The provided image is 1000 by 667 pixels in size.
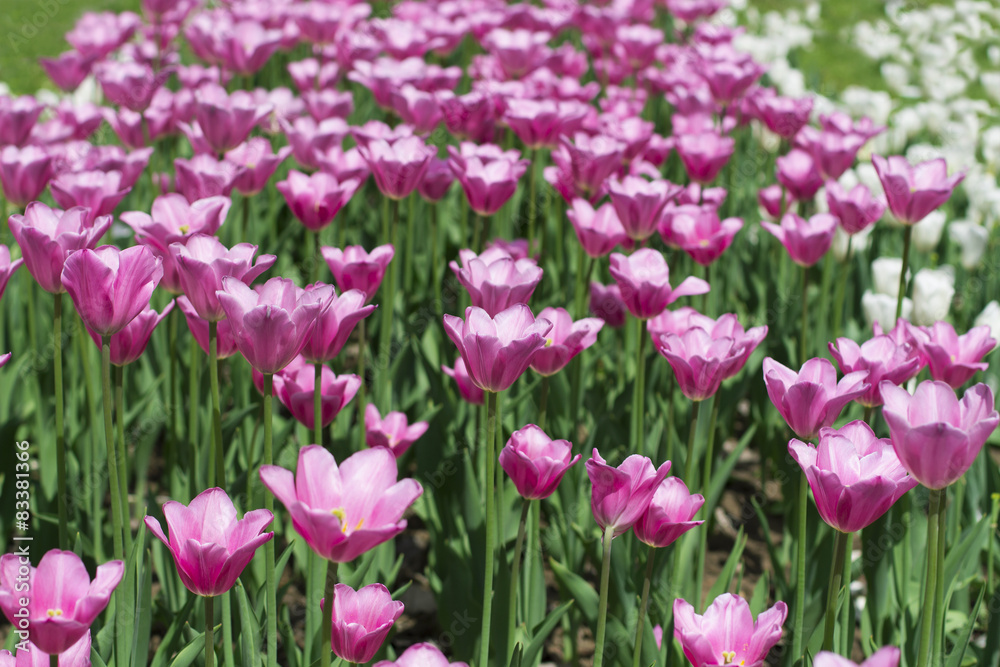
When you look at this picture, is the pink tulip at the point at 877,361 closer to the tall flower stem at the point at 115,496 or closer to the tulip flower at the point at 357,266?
the tulip flower at the point at 357,266

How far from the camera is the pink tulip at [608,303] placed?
7.65ft

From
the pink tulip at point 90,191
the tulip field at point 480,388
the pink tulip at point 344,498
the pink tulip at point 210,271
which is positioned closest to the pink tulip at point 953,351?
the tulip field at point 480,388

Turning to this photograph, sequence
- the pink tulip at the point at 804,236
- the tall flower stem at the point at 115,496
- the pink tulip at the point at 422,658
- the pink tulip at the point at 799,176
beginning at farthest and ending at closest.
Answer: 1. the pink tulip at the point at 799,176
2. the pink tulip at the point at 804,236
3. the tall flower stem at the point at 115,496
4. the pink tulip at the point at 422,658

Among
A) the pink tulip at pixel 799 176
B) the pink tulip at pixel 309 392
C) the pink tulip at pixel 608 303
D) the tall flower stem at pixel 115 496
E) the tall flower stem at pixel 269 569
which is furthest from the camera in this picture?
the pink tulip at pixel 799 176

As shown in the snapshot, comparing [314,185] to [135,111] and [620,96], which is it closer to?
[135,111]

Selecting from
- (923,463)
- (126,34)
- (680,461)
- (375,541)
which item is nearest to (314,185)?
(680,461)

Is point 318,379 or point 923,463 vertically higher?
point 923,463

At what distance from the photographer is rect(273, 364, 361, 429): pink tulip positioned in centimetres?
162

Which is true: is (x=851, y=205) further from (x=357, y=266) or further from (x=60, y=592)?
(x=60, y=592)

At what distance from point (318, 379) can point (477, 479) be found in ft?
2.03

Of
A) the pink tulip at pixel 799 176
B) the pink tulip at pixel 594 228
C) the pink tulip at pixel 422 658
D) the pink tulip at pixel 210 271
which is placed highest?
the pink tulip at pixel 210 271

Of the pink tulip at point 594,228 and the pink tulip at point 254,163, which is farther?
the pink tulip at point 254,163

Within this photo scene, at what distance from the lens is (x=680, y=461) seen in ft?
6.56

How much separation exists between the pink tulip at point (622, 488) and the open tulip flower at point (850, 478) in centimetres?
18
